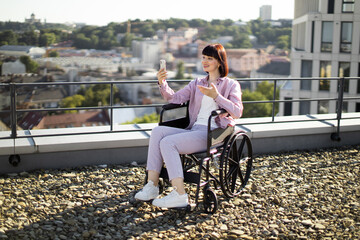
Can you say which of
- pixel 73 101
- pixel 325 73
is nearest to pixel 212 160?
pixel 325 73

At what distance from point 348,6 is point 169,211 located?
36.1 m

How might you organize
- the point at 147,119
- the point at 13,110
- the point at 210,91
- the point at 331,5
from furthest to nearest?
the point at 147,119 < the point at 331,5 < the point at 13,110 < the point at 210,91

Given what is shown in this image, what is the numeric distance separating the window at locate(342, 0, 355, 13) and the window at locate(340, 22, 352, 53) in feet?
4.74

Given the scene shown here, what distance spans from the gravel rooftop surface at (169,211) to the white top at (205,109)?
2.27ft

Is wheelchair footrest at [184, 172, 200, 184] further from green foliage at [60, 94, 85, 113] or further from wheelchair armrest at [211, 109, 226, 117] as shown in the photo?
green foliage at [60, 94, 85, 113]

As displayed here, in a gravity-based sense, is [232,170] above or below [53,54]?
above

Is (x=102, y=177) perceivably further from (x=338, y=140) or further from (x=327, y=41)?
(x=327, y=41)

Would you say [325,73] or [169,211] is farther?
[325,73]

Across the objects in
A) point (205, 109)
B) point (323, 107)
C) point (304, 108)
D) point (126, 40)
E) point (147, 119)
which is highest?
point (126, 40)

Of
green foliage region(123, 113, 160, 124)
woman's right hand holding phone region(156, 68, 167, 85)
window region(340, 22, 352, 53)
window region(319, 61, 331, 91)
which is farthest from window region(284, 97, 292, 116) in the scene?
woman's right hand holding phone region(156, 68, 167, 85)

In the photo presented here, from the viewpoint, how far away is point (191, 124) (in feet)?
13.0

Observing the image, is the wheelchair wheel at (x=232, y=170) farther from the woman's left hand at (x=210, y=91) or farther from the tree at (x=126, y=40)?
the tree at (x=126, y=40)

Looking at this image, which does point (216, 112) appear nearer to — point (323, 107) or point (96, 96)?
point (323, 107)

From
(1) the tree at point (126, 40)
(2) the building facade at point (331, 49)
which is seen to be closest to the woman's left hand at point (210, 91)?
(2) the building facade at point (331, 49)
